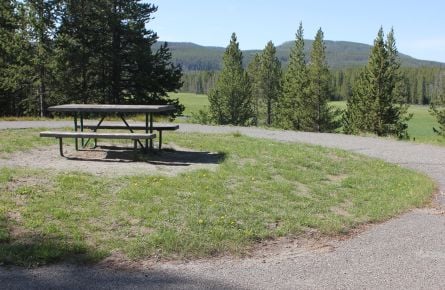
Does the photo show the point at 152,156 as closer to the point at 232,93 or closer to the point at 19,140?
the point at 19,140

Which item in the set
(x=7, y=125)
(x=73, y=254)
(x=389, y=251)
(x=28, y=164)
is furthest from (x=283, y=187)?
(x=7, y=125)

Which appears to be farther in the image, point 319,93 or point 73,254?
point 319,93

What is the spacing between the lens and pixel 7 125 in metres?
16.9

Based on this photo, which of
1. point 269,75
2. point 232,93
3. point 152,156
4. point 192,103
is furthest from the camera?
point 192,103

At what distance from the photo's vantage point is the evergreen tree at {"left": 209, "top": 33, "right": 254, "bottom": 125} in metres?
50.5

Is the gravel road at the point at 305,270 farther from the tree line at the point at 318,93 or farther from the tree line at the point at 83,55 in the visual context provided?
the tree line at the point at 318,93

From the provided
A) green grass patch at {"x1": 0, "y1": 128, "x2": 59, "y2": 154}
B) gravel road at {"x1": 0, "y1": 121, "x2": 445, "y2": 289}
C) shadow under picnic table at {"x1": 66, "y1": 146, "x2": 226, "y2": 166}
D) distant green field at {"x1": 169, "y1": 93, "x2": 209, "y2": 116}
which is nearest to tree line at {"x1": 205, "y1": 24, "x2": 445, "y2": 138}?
shadow under picnic table at {"x1": 66, "y1": 146, "x2": 226, "y2": 166}

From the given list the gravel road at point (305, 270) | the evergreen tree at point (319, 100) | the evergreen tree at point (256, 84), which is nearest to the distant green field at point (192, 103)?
the evergreen tree at point (256, 84)

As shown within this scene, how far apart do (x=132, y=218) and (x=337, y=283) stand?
2.89 meters

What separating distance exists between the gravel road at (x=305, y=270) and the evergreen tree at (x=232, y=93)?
1756 inches

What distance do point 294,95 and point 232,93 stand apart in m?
7.30

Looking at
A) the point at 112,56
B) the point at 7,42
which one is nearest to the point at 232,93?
the point at 112,56

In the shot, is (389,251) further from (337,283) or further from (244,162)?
(244,162)

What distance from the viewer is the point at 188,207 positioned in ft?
22.2
